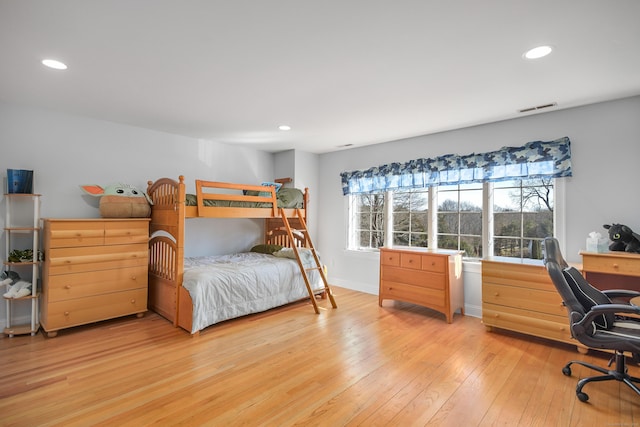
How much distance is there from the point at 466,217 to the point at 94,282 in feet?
14.3

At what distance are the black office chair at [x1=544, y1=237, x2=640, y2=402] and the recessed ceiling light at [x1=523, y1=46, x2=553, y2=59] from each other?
1.33 meters

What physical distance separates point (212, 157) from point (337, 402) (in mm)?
3874

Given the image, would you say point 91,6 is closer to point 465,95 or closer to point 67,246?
point 67,246

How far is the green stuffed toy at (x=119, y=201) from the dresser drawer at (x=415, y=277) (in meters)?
3.11

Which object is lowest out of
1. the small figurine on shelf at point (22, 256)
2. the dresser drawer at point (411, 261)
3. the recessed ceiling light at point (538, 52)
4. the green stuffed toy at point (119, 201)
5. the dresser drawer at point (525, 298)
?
the dresser drawer at point (525, 298)

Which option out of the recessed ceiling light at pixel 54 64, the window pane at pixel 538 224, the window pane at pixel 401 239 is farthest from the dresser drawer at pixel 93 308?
the window pane at pixel 538 224

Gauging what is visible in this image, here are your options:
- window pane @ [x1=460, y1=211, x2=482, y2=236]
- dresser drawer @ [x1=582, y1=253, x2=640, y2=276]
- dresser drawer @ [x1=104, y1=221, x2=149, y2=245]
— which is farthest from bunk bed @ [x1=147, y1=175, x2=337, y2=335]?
dresser drawer @ [x1=582, y1=253, x2=640, y2=276]

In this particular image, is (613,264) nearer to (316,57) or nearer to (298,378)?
(298,378)

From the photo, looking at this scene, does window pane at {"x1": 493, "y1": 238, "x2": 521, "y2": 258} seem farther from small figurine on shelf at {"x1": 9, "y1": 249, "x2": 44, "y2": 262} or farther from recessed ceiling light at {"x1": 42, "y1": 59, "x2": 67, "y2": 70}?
small figurine on shelf at {"x1": 9, "y1": 249, "x2": 44, "y2": 262}

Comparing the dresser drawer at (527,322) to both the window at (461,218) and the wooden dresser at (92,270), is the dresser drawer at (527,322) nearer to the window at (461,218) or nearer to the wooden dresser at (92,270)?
the window at (461,218)

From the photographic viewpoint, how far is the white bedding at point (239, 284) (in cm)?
319

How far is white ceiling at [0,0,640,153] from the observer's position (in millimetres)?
1702

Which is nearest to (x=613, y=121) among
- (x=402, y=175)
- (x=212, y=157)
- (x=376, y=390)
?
(x=402, y=175)

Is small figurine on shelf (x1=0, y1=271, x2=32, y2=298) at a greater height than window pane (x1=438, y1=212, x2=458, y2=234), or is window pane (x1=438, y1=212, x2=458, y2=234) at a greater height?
window pane (x1=438, y1=212, x2=458, y2=234)
